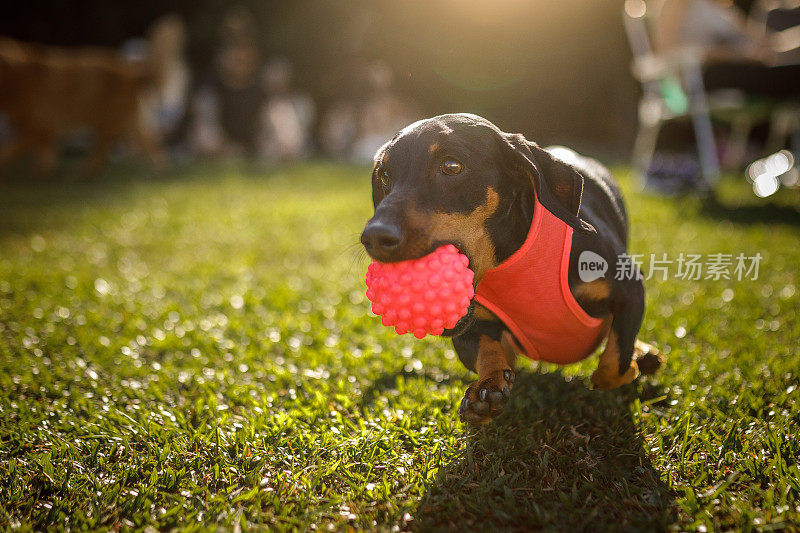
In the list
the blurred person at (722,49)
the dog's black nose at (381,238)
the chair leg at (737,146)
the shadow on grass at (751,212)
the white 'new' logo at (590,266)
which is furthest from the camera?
the chair leg at (737,146)

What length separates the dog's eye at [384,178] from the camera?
1849 mm

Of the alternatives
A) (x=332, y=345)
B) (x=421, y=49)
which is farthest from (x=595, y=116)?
(x=332, y=345)

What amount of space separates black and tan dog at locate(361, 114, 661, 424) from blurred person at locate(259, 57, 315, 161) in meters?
10.2

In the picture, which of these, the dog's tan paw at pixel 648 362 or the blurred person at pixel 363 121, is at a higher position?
the dog's tan paw at pixel 648 362

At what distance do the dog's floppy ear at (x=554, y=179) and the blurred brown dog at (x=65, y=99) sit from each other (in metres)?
7.88

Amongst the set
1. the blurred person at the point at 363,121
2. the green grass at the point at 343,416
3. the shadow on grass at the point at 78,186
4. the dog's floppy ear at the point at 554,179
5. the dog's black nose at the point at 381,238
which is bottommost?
the blurred person at the point at 363,121

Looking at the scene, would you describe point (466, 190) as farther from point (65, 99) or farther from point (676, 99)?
point (65, 99)

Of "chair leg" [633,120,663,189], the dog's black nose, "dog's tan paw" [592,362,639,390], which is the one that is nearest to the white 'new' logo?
"dog's tan paw" [592,362,639,390]

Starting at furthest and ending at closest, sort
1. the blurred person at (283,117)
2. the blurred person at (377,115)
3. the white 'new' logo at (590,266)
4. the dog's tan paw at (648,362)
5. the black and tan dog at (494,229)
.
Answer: the blurred person at (377,115) → the blurred person at (283,117) → the dog's tan paw at (648,362) → the white 'new' logo at (590,266) → the black and tan dog at (494,229)

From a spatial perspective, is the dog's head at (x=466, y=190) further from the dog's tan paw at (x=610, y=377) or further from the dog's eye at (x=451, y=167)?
the dog's tan paw at (x=610, y=377)

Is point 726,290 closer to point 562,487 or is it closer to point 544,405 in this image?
point 544,405

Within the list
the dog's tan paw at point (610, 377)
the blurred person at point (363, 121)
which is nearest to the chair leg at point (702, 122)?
the dog's tan paw at point (610, 377)

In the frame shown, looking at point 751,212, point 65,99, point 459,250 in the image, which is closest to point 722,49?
point 751,212

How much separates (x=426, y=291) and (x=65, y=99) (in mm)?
8114
